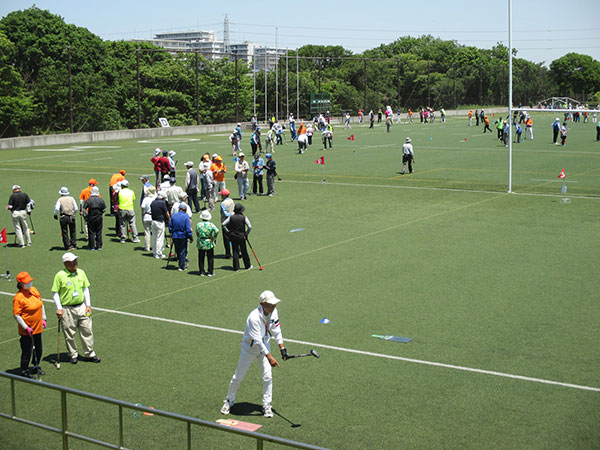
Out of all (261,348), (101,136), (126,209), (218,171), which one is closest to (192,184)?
(218,171)

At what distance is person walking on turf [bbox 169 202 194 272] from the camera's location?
1816cm

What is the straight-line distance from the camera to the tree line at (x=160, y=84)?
82000mm

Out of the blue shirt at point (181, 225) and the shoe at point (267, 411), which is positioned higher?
the blue shirt at point (181, 225)

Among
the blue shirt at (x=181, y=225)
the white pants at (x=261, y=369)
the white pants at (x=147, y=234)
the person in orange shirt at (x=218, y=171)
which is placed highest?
the person in orange shirt at (x=218, y=171)

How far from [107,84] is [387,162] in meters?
60.4

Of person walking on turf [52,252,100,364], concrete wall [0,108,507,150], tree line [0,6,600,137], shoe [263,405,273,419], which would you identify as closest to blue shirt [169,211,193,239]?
person walking on turf [52,252,100,364]

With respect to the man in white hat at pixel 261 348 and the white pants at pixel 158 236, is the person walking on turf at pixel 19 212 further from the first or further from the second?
the man in white hat at pixel 261 348

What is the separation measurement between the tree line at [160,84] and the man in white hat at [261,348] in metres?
62.4

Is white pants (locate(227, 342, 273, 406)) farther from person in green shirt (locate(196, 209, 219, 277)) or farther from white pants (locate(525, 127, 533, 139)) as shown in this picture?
white pants (locate(525, 127, 533, 139))

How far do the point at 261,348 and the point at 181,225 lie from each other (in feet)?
28.4

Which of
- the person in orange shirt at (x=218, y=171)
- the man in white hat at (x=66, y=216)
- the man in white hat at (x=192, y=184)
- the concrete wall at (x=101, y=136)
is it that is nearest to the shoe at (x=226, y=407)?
the man in white hat at (x=66, y=216)

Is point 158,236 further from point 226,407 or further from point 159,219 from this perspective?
point 226,407

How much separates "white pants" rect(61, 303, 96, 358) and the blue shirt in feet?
19.6

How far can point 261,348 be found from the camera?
32.8 ft
